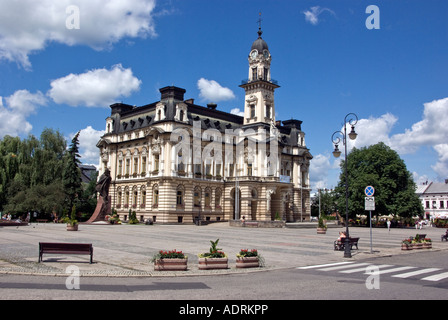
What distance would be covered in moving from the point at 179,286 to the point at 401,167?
6798 centimetres

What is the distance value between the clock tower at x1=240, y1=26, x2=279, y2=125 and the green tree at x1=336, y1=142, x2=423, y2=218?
53.7ft

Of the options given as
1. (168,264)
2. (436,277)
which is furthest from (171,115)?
(436,277)

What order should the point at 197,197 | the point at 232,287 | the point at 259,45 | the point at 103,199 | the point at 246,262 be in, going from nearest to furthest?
the point at 232,287 < the point at 246,262 < the point at 103,199 < the point at 197,197 < the point at 259,45

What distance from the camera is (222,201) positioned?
6944cm

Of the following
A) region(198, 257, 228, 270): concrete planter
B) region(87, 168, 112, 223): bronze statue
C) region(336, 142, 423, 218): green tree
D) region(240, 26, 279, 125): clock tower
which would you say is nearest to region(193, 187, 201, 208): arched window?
region(87, 168, 112, 223): bronze statue

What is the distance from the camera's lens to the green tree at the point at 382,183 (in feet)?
227

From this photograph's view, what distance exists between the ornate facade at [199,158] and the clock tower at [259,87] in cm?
17

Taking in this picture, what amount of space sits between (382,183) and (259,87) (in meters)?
26.9

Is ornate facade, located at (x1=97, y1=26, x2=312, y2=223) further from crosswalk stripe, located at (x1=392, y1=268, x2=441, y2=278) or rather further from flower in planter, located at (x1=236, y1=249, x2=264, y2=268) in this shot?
crosswalk stripe, located at (x1=392, y1=268, x2=441, y2=278)

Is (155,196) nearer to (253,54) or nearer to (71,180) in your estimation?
(71,180)

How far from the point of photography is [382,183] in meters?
70.5

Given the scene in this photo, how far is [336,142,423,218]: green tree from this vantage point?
6906 centimetres

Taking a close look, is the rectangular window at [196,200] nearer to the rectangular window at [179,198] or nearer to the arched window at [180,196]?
the arched window at [180,196]
